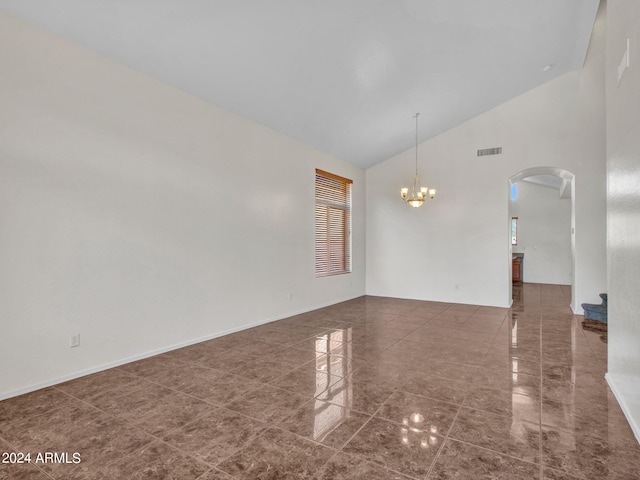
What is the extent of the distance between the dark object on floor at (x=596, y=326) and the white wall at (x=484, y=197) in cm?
61

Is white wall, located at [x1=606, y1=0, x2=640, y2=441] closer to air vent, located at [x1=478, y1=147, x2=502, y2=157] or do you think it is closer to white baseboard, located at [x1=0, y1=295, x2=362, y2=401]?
air vent, located at [x1=478, y1=147, x2=502, y2=157]

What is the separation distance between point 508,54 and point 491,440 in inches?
202

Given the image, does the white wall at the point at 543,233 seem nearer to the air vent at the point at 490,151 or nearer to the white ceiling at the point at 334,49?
the air vent at the point at 490,151

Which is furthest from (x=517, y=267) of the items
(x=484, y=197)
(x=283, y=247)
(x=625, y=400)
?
(x=625, y=400)

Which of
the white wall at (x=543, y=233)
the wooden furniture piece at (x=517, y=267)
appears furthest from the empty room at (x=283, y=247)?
the white wall at (x=543, y=233)

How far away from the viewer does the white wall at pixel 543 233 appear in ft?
33.9

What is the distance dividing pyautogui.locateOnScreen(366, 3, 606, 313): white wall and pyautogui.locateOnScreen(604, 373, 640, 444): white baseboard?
373 cm

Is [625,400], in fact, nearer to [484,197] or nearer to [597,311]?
[597,311]

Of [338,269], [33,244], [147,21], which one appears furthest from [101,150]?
[338,269]

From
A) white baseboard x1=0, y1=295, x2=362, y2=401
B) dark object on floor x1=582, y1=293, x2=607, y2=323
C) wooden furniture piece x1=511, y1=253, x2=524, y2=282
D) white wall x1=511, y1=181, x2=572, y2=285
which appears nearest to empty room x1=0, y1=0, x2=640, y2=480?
white baseboard x1=0, y1=295, x2=362, y2=401

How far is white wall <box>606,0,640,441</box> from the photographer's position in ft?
7.32

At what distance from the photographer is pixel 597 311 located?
5336mm

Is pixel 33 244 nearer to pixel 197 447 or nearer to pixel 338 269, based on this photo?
pixel 197 447

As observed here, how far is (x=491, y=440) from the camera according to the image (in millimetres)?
2170
